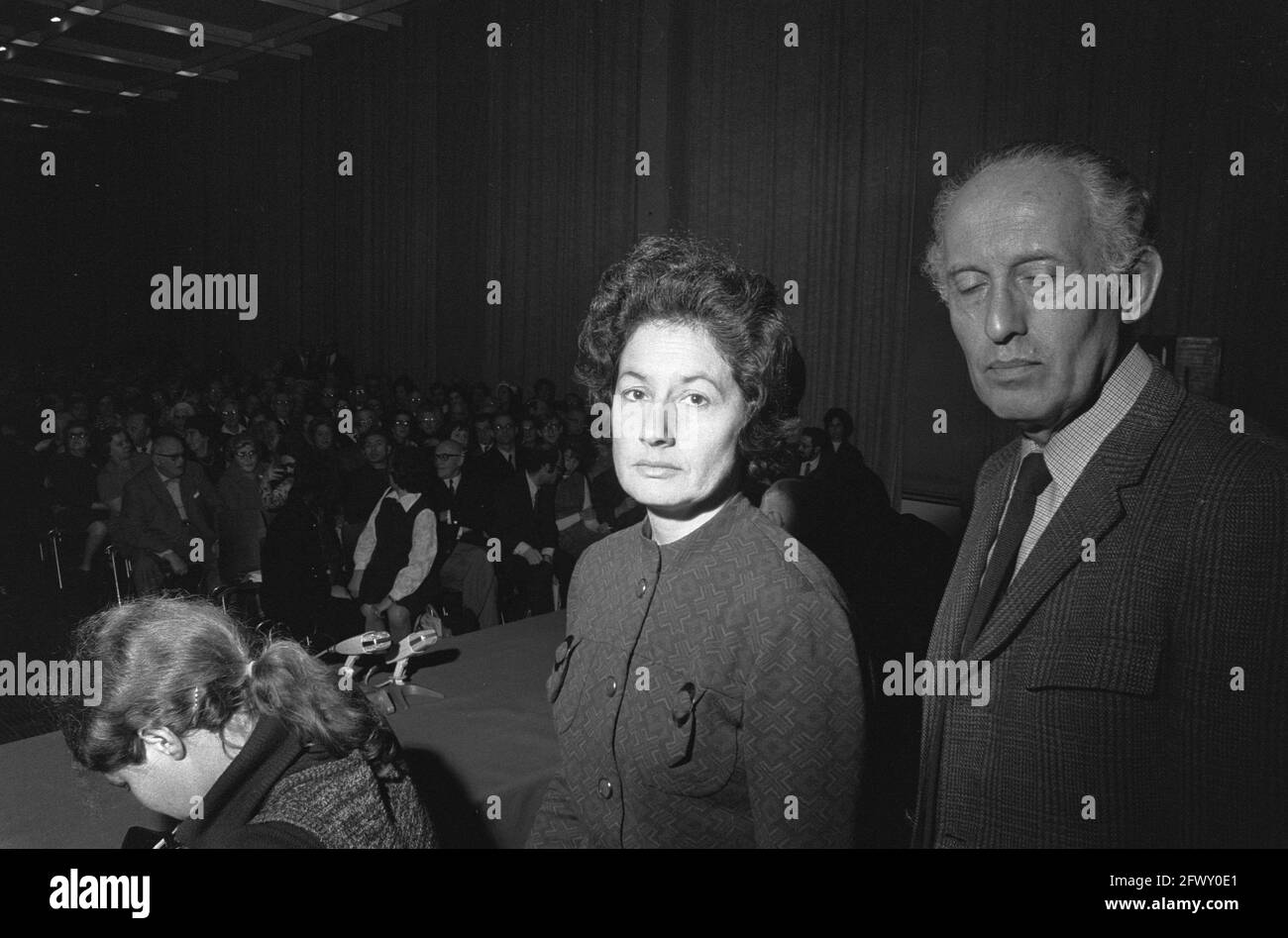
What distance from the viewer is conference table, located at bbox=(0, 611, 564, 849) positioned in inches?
58.1

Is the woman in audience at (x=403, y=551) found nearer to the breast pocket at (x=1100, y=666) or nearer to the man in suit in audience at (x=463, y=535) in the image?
the man in suit in audience at (x=463, y=535)

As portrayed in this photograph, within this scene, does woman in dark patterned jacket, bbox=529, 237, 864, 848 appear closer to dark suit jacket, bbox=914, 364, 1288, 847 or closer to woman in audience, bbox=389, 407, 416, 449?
dark suit jacket, bbox=914, 364, 1288, 847

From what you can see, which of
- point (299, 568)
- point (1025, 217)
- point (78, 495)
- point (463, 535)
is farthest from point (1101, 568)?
point (78, 495)

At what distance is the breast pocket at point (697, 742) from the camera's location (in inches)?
44.7

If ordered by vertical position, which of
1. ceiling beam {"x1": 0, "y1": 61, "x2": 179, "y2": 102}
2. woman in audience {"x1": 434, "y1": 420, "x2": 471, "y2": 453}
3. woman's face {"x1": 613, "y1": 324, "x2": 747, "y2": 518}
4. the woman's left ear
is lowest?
the woman's left ear

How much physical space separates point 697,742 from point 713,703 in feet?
0.19

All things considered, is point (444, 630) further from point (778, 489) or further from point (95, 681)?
point (95, 681)

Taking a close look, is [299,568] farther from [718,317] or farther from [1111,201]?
[1111,201]

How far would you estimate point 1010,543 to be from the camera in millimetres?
1153

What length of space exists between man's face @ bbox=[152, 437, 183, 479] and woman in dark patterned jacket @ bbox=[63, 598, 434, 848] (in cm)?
327

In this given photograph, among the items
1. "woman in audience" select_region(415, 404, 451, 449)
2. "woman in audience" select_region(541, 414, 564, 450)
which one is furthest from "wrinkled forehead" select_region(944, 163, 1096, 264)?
"woman in audience" select_region(415, 404, 451, 449)
